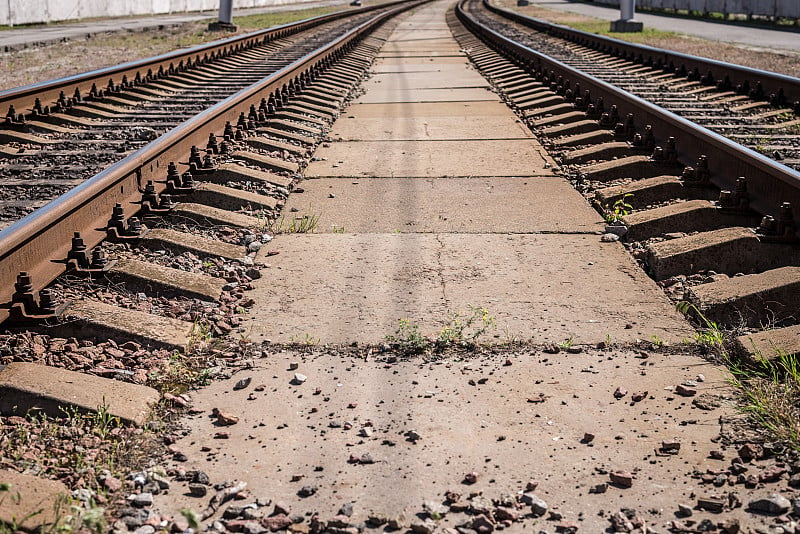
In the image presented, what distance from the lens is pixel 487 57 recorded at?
730 inches

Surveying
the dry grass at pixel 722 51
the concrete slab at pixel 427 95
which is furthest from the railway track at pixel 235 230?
the dry grass at pixel 722 51

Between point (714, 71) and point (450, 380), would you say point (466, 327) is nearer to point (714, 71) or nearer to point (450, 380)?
point (450, 380)

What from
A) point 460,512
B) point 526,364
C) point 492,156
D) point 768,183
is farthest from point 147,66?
point 460,512

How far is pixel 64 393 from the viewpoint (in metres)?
3.39

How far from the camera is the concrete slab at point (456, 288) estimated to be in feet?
14.2

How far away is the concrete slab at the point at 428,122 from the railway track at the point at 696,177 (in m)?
0.34

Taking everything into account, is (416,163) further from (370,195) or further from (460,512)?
(460,512)

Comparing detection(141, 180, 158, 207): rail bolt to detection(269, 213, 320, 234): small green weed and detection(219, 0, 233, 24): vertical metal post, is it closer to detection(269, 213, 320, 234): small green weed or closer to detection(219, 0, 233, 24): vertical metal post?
detection(269, 213, 320, 234): small green weed

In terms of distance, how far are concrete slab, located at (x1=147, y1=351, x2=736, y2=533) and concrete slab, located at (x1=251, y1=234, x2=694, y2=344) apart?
0.96ft

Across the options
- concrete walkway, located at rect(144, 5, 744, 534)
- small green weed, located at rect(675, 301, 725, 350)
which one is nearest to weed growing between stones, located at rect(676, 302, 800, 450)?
small green weed, located at rect(675, 301, 725, 350)

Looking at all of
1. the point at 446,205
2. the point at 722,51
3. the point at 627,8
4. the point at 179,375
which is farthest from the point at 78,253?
the point at 627,8

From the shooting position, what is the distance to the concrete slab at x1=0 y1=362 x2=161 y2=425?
3344 mm

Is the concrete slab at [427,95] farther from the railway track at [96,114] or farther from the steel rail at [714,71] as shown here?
the steel rail at [714,71]

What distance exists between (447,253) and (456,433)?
86.0 inches
